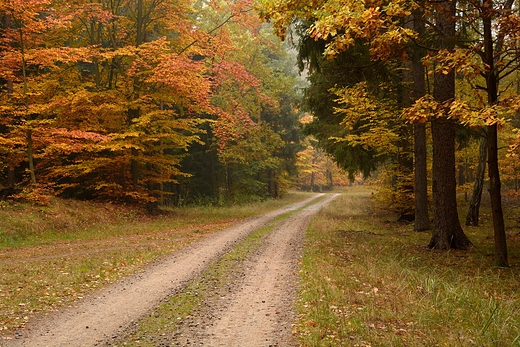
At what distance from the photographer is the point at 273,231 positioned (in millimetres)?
13844

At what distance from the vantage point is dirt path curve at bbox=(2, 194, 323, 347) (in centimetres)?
468

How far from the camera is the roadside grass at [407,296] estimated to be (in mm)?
4145

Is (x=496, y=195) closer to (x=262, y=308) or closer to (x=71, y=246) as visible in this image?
(x=262, y=308)

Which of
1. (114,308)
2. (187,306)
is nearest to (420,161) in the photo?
(187,306)

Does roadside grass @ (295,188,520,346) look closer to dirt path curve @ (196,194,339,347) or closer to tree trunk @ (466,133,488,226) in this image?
dirt path curve @ (196,194,339,347)

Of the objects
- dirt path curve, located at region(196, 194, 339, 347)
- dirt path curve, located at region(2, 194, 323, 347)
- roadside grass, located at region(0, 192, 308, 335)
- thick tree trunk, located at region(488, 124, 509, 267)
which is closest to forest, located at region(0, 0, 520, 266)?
thick tree trunk, located at region(488, 124, 509, 267)

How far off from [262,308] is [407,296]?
2.61 metres

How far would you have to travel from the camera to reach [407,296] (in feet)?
18.4

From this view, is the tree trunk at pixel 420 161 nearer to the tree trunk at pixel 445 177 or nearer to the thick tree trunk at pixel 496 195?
the tree trunk at pixel 445 177

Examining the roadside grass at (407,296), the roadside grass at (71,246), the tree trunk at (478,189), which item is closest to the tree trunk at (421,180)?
the roadside grass at (407,296)

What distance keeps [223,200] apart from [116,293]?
20017mm

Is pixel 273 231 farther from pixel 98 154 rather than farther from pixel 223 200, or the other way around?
pixel 223 200

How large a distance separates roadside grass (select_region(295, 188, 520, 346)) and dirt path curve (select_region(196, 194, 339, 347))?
0.30 meters

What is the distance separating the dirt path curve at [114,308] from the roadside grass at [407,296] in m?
2.88
